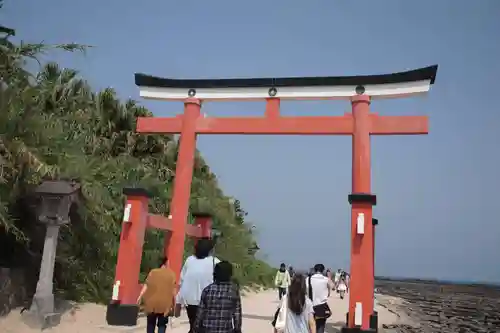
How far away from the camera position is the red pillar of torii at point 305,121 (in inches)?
330

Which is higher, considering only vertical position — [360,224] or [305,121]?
[305,121]

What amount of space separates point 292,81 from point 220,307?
7.81m

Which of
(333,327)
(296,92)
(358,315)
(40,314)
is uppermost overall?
(296,92)

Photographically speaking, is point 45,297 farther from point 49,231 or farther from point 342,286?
point 342,286

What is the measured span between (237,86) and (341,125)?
275cm

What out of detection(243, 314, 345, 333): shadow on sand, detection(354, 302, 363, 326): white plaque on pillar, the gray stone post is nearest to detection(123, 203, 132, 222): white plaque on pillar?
the gray stone post

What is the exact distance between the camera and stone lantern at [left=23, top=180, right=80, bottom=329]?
709 centimetres

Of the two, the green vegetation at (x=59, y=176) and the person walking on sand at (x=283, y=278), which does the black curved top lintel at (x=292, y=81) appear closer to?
the green vegetation at (x=59, y=176)

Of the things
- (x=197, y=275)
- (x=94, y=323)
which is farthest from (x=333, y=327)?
(x=197, y=275)

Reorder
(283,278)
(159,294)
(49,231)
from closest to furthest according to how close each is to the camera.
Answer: (159,294) < (49,231) < (283,278)

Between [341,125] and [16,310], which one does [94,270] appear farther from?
[341,125]

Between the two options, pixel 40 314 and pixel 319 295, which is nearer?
pixel 319 295

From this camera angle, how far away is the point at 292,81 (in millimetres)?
10641

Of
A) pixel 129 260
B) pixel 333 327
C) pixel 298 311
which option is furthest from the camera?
pixel 333 327
